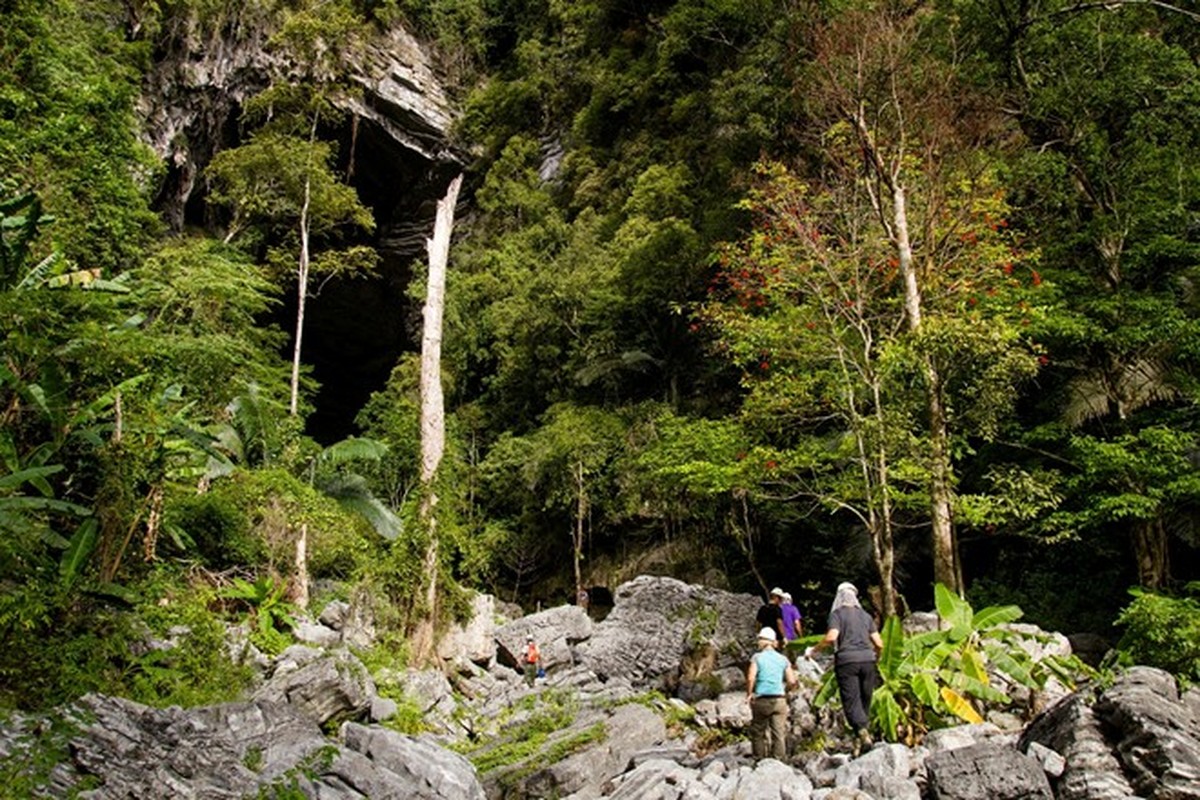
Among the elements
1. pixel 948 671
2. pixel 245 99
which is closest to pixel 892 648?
pixel 948 671

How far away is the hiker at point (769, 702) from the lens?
5.56 m

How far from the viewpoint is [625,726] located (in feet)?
23.9

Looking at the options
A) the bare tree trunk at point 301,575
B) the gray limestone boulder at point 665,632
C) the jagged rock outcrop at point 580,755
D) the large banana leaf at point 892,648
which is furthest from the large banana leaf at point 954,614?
the bare tree trunk at point 301,575

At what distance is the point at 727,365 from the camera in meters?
15.5

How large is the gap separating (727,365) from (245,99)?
14756 millimetres

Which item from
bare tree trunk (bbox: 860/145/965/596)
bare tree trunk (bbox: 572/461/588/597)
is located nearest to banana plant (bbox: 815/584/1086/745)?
bare tree trunk (bbox: 860/145/965/596)

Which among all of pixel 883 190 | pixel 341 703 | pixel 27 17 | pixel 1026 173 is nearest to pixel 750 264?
pixel 883 190

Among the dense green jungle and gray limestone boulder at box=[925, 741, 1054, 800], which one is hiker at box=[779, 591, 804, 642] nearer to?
the dense green jungle

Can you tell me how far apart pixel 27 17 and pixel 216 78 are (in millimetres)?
10524

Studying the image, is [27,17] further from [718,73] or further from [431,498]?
→ [718,73]

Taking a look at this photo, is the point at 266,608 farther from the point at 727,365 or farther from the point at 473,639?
the point at 727,365

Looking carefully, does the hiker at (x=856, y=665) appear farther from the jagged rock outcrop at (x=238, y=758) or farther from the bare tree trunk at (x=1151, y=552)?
the bare tree trunk at (x=1151, y=552)

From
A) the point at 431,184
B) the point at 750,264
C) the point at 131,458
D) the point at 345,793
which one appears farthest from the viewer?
the point at 431,184

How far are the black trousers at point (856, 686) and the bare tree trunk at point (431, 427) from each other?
17.5 ft
